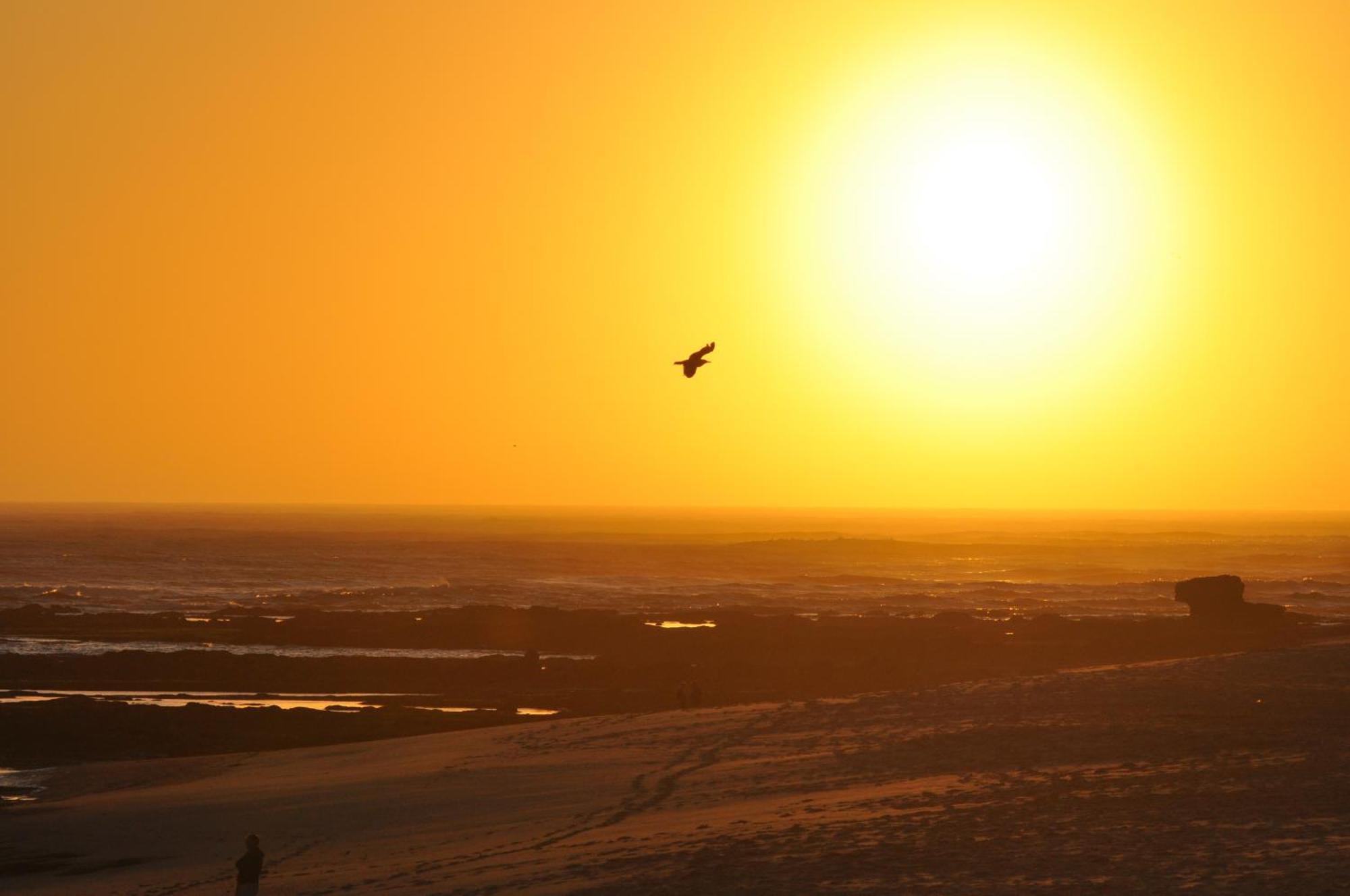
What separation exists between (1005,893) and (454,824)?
325 inches

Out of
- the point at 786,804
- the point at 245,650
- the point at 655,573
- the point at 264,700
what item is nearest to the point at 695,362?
the point at 786,804

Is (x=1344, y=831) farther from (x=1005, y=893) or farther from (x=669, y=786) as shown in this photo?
(x=669, y=786)

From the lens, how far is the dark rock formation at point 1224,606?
52.3 meters

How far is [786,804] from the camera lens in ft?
62.7

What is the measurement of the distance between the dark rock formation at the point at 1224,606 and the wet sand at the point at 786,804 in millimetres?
23912

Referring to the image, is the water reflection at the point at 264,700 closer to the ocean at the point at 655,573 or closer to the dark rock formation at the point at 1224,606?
the dark rock formation at the point at 1224,606

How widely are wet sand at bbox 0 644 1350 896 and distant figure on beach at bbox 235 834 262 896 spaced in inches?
22.3

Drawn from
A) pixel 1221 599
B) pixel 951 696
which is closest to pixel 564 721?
pixel 951 696

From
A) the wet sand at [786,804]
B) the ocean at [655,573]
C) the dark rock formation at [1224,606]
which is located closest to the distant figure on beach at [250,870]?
the wet sand at [786,804]

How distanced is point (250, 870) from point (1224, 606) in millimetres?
44549

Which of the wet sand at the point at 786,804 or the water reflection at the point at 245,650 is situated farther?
the water reflection at the point at 245,650

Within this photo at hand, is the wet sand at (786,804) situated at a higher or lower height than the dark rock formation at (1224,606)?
lower

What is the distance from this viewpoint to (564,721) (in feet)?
97.7

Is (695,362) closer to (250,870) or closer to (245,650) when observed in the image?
(250,870)
